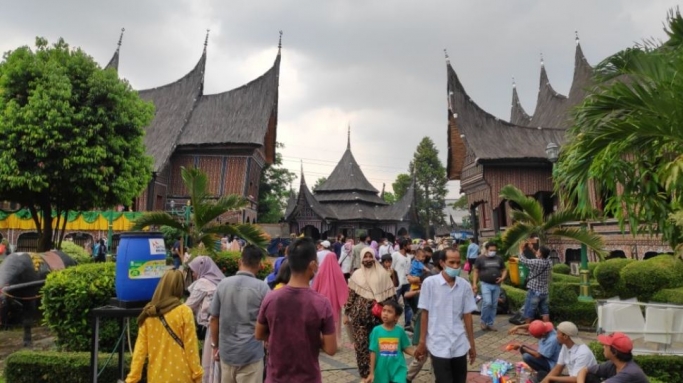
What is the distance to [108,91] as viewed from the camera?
11523mm

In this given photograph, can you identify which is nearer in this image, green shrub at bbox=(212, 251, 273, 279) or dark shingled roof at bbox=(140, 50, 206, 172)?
green shrub at bbox=(212, 251, 273, 279)

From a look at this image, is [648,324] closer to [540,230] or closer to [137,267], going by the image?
[540,230]

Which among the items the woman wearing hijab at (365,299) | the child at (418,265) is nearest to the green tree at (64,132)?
the child at (418,265)

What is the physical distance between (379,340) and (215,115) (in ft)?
84.7

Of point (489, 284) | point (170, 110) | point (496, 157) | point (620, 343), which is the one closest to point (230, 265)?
point (489, 284)

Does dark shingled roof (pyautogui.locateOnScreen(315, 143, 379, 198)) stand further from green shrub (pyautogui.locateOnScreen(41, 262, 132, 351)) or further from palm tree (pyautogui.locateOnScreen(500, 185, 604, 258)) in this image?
green shrub (pyautogui.locateOnScreen(41, 262, 132, 351))

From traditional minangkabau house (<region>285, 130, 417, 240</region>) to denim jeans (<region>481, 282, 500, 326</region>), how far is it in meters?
24.9

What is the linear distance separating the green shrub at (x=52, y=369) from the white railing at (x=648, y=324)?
5755 millimetres

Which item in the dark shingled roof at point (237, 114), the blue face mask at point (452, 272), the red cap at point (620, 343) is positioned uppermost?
the dark shingled roof at point (237, 114)

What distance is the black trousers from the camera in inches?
149

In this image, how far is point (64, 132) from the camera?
35.7 ft

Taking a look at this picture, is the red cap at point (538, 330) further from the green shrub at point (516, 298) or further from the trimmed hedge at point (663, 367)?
the green shrub at point (516, 298)

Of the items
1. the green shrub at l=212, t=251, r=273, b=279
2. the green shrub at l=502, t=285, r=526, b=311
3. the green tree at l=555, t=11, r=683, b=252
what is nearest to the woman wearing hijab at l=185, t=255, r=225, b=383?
the green tree at l=555, t=11, r=683, b=252

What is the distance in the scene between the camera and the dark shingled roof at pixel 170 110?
25938mm
